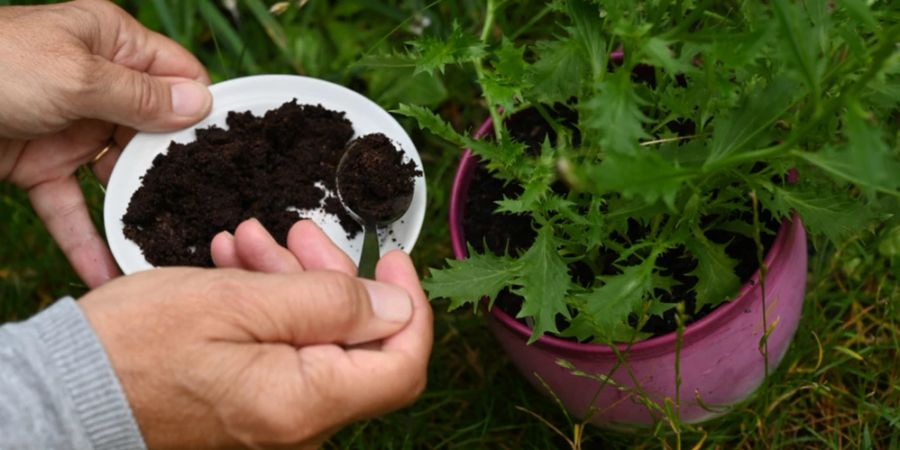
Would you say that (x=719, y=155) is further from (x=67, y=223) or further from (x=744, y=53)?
(x=67, y=223)

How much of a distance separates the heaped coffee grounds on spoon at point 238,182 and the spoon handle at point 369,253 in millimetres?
77

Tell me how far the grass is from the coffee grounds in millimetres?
116

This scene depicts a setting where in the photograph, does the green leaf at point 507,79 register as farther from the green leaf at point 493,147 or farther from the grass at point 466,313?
the grass at point 466,313

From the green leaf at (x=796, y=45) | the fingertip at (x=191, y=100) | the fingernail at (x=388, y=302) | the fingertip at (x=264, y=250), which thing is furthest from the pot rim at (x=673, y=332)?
the fingertip at (x=191, y=100)

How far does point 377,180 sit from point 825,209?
58cm

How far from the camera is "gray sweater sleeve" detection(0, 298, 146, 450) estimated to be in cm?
103

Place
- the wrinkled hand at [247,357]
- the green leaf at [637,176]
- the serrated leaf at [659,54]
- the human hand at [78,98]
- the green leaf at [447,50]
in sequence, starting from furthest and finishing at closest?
the human hand at [78,98], the green leaf at [447,50], the wrinkled hand at [247,357], the serrated leaf at [659,54], the green leaf at [637,176]

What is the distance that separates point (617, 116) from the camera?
36.2 inches

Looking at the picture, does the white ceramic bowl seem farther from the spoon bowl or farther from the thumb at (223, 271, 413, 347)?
the thumb at (223, 271, 413, 347)

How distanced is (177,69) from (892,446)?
118cm

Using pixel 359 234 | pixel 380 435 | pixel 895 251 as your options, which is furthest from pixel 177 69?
pixel 895 251

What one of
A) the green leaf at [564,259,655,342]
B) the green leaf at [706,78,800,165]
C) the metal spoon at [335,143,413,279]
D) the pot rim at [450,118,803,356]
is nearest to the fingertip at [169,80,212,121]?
the metal spoon at [335,143,413,279]

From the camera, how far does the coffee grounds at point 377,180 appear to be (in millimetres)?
1373

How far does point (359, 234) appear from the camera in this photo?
1458 mm
